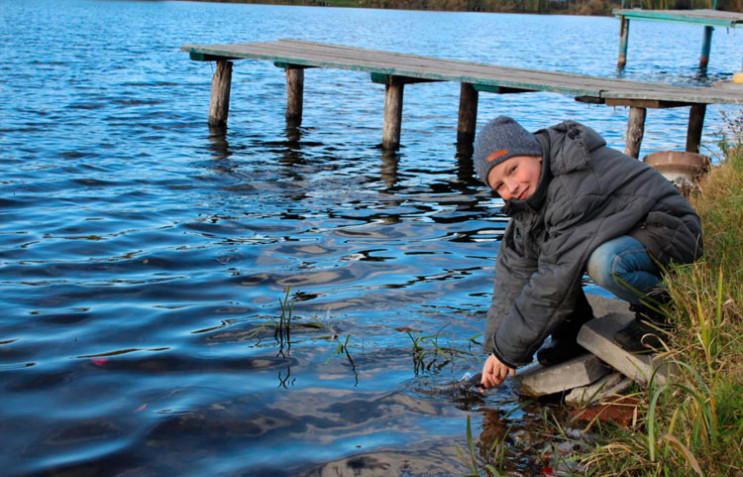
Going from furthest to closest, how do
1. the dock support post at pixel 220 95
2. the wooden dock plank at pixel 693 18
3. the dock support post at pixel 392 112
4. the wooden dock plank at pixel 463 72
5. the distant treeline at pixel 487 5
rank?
the distant treeline at pixel 487 5 → the wooden dock plank at pixel 693 18 → the dock support post at pixel 220 95 → the dock support post at pixel 392 112 → the wooden dock plank at pixel 463 72

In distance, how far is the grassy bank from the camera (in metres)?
2.76

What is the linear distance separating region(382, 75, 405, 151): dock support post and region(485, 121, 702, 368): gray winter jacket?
8044mm

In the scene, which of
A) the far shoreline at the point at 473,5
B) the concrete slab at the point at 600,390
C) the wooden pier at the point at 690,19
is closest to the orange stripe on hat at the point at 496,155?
the concrete slab at the point at 600,390

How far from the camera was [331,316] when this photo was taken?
544cm

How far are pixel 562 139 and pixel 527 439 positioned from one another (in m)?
1.41

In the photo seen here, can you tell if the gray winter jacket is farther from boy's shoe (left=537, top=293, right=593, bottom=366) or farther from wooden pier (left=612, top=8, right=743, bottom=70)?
wooden pier (left=612, top=8, right=743, bottom=70)

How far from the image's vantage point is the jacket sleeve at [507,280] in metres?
3.88

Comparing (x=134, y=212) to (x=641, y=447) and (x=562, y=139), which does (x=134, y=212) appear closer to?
(x=562, y=139)

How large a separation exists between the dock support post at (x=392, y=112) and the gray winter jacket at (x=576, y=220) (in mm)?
8044

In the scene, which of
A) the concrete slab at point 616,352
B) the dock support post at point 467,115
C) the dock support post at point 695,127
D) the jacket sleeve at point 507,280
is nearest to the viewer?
the concrete slab at point 616,352

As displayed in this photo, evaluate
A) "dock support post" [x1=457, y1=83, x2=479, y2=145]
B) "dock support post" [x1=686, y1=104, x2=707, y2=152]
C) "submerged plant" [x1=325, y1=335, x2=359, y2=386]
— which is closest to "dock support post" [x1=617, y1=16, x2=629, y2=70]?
"dock support post" [x1=457, y1=83, x2=479, y2=145]

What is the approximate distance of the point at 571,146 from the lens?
140 inches

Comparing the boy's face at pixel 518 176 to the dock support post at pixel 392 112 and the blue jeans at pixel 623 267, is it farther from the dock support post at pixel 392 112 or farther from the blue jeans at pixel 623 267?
the dock support post at pixel 392 112

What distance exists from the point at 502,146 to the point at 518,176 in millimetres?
159
